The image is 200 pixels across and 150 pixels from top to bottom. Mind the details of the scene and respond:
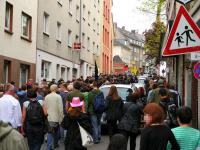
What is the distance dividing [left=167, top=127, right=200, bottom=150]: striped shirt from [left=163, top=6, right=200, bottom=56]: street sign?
1.43 m

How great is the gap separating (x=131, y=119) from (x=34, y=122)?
86.3 inches

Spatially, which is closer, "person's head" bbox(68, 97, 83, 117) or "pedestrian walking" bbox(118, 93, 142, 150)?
"person's head" bbox(68, 97, 83, 117)

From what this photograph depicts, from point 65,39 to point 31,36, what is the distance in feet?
29.2

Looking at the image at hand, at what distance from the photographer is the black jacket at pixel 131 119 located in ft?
35.8

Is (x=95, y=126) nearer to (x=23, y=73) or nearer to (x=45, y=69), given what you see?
(x=23, y=73)

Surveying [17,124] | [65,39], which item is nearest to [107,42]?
[65,39]

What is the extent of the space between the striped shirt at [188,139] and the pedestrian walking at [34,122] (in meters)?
4.84

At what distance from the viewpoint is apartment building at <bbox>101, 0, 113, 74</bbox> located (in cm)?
5706

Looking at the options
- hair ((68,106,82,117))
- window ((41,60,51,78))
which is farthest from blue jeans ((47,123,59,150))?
window ((41,60,51,78))

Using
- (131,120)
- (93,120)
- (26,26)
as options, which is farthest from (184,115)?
(26,26)

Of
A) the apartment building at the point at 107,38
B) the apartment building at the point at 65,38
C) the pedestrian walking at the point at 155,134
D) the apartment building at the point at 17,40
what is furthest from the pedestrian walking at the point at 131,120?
the apartment building at the point at 107,38

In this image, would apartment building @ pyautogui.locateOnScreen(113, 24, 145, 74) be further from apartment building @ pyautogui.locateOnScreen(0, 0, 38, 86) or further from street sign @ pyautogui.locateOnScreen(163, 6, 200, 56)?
street sign @ pyautogui.locateOnScreen(163, 6, 200, 56)

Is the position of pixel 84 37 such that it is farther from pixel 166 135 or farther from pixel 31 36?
pixel 166 135

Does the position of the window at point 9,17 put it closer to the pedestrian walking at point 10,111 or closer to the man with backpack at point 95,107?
the man with backpack at point 95,107
